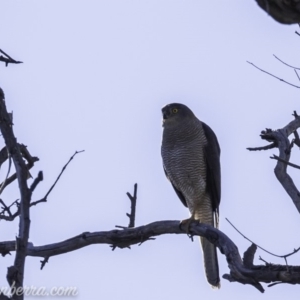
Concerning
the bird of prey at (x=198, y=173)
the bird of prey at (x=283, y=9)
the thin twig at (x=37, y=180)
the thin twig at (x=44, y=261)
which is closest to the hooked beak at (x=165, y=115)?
the bird of prey at (x=198, y=173)

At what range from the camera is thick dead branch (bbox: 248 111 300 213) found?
3909 mm

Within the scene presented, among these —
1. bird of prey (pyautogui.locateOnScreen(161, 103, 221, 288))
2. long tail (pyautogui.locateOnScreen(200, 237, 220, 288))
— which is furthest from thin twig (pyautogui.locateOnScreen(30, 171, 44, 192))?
long tail (pyautogui.locateOnScreen(200, 237, 220, 288))

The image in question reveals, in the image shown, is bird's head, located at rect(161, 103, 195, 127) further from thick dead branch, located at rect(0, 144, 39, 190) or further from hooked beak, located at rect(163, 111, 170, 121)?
thick dead branch, located at rect(0, 144, 39, 190)

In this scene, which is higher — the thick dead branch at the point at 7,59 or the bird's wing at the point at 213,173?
the bird's wing at the point at 213,173

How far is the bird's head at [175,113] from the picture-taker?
8555 millimetres

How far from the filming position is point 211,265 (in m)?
7.65

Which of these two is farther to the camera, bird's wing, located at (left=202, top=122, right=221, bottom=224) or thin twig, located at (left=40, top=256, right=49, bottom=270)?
bird's wing, located at (left=202, top=122, right=221, bottom=224)

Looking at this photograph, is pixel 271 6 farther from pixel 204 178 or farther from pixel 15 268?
pixel 204 178

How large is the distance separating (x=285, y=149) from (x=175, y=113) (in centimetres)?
440

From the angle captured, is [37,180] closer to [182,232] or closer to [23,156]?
[23,156]

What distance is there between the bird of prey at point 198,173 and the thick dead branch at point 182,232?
2.37 metres

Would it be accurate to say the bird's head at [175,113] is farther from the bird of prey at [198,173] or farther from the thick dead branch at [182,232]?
the thick dead branch at [182,232]

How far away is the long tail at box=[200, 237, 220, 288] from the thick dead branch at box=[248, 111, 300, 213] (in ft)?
10.7

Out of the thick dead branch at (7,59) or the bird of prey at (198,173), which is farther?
the bird of prey at (198,173)
